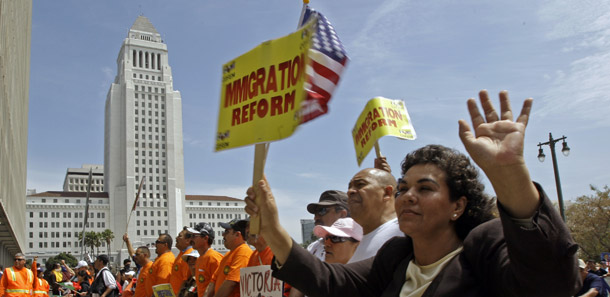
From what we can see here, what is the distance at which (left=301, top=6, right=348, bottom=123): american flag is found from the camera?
2330mm

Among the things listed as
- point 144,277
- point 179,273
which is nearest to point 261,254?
point 179,273

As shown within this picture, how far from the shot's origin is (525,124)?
174 centimetres

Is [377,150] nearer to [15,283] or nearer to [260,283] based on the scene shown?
[260,283]

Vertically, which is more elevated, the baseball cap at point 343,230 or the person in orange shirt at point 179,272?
the baseball cap at point 343,230

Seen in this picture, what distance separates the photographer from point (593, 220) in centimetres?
3391

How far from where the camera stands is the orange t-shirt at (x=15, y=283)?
11906mm

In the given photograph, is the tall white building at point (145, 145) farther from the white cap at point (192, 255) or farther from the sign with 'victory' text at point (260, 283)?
the sign with 'victory' text at point (260, 283)

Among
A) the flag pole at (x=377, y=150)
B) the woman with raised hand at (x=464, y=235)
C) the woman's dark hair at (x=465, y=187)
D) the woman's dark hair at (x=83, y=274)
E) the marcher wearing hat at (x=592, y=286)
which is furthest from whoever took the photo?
the woman's dark hair at (x=83, y=274)

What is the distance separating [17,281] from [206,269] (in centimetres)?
808

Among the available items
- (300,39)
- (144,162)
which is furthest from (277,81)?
(144,162)

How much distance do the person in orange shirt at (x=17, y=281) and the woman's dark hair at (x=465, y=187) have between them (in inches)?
482

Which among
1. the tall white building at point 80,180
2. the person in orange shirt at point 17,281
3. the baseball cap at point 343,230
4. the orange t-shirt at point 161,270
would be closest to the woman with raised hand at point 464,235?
the baseball cap at point 343,230

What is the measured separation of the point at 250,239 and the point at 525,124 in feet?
14.2

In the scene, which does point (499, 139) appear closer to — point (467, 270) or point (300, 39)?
point (467, 270)
